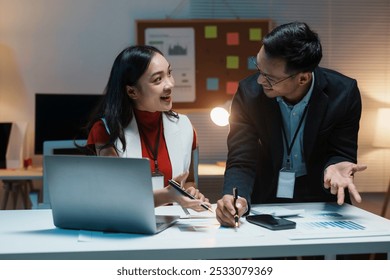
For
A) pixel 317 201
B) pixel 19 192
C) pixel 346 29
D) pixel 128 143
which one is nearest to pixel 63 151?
pixel 19 192

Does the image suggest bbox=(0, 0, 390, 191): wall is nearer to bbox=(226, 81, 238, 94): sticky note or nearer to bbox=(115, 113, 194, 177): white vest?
bbox=(226, 81, 238, 94): sticky note

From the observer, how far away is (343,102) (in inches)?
73.3

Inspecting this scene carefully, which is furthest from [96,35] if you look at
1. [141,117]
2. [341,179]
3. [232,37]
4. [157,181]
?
[341,179]

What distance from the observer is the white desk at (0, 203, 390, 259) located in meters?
1.19

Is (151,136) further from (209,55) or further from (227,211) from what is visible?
(209,55)

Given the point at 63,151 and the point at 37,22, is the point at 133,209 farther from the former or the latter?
the point at 37,22

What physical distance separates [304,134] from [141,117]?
2.17 ft


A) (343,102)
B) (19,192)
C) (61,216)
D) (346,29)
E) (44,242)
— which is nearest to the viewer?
(44,242)

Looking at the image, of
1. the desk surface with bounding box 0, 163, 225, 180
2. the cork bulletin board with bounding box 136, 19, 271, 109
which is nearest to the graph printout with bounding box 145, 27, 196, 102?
the cork bulletin board with bounding box 136, 19, 271, 109

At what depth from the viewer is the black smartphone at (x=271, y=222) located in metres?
1.40

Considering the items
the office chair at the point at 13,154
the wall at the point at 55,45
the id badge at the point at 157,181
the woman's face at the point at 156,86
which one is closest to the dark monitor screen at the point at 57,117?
the office chair at the point at 13,154

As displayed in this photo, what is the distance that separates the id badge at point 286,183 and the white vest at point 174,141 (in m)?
0.43

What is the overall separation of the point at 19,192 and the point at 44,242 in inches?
111

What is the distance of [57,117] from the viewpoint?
3.72 metres
